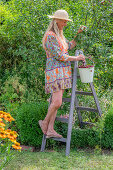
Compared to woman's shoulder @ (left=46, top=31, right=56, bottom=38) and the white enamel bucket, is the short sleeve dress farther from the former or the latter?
the white enamel bucket

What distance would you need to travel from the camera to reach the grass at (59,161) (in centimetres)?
311

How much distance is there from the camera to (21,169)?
3084 millimetres

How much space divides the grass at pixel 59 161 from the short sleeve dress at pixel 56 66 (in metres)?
0.92

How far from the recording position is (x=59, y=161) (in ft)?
10.9

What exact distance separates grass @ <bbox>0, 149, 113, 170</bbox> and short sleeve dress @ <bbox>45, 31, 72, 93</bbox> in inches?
36.0

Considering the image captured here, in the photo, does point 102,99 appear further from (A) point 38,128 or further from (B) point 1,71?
(B) point 1,71

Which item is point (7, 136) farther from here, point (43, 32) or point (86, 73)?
point (43, 32)

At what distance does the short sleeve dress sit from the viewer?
134 inches

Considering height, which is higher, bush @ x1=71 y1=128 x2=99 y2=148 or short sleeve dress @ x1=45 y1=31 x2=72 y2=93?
short sleeve dress @ x1=45 y1=31 x2=72 y2=93

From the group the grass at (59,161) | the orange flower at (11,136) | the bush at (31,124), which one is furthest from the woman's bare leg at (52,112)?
the orange flower at (11,136)

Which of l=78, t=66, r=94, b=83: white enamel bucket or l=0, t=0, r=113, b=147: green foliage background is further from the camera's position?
l=0, t=0, r=113, b=147: green foliage background

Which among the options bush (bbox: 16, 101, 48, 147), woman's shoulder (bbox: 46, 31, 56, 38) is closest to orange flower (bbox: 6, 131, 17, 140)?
bush (bbox: 16, 101, 48, 147)

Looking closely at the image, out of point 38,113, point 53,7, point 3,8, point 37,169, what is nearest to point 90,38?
point 53,7

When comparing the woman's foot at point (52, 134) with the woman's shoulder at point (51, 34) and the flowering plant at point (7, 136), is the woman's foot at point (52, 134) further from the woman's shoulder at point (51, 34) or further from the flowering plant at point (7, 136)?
the woman's shoulder at point (51, 34)
